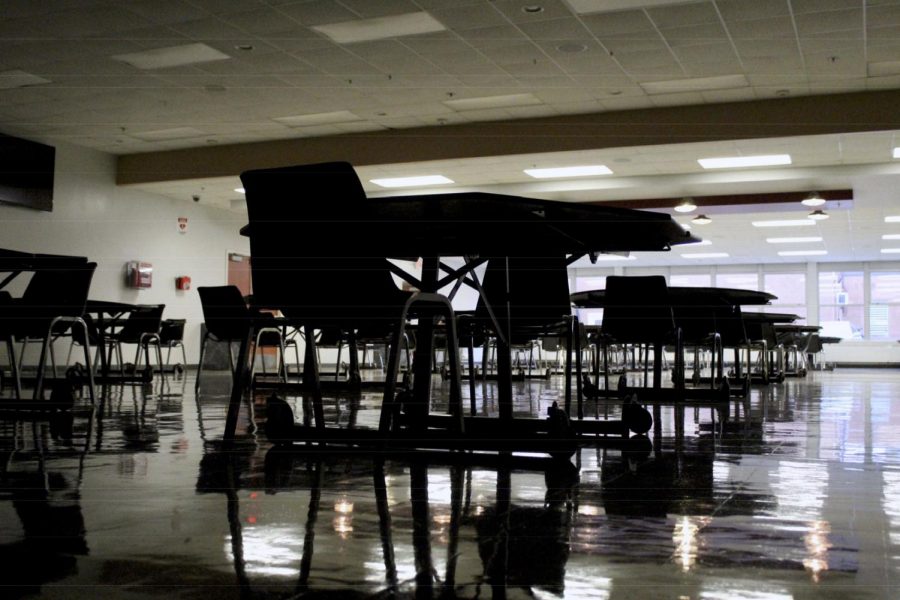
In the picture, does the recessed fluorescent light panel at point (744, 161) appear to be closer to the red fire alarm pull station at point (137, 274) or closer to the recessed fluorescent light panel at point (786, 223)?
the recessed fluorescent light panel at point (786, 223)

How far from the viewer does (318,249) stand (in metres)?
1.69

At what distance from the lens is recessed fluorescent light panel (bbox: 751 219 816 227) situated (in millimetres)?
11602

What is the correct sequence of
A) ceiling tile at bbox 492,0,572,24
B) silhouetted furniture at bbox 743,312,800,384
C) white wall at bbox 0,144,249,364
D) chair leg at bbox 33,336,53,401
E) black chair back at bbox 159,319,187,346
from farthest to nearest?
white wall at bbox 0,144,249,364
black chair back at bbox 159,319,187,346
silhouetted furniture at bbox 743,312,800,384
ceiling tile at bbox 492,0,572,24
chair leg at bbox 33,336,53,401

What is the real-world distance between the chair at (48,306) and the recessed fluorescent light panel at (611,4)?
3219mm

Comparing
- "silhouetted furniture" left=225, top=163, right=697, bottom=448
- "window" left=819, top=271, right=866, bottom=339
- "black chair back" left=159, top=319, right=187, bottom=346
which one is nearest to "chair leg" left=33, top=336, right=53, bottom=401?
"silhouetted furniture" left=225, top=163, right=697, bottom=448

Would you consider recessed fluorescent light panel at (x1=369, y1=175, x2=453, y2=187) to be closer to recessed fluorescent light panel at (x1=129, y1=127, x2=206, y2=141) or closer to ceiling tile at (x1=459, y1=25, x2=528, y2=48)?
recessed fluorescent light panel at (x1=129, y1=127, x2=206, y2=141)

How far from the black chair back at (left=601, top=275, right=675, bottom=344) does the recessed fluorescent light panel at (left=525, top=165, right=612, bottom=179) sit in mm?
4978

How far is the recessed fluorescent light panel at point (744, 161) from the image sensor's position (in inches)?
316

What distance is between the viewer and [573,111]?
7430 millimetres

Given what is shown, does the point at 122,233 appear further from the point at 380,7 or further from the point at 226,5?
the point at 380,7

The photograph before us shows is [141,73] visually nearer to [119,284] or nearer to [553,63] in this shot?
[553,63]

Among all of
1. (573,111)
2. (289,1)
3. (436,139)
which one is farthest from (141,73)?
(573,111)

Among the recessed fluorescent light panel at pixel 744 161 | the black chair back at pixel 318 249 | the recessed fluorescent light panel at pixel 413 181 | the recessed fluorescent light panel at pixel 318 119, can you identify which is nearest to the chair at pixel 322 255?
the black chair back at pixel 318 249

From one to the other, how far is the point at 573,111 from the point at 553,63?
1.39m
